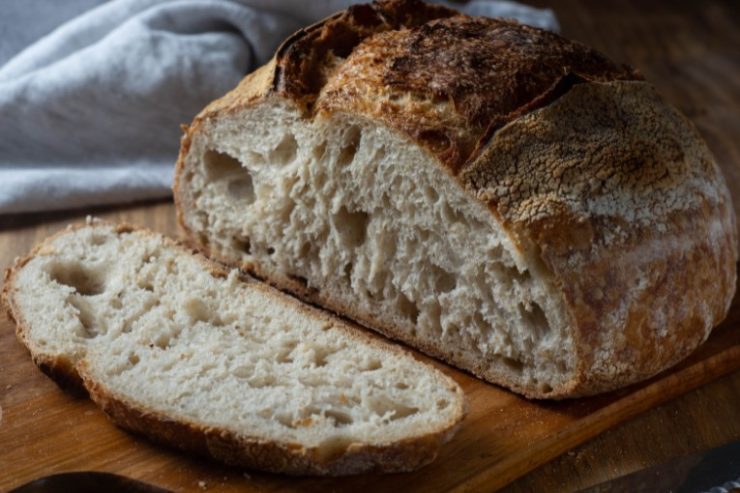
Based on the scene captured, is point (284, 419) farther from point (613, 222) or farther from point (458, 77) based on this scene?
point (458, 77)

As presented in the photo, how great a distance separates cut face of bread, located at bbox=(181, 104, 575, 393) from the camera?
3.26 m

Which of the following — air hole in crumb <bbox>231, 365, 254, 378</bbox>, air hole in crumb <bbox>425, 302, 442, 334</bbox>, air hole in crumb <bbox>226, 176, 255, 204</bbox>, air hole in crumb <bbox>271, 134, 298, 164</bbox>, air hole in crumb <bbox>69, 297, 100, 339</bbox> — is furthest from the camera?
air hole in crumb <bbox>226, 176, 255, 204</bbox>

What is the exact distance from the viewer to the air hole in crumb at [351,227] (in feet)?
12.1

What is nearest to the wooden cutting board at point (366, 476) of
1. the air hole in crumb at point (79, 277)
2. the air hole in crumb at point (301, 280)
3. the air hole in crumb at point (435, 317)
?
the air hole in crumb at point (435, 317)

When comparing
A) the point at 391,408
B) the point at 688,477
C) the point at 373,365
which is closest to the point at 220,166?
the point at 373,365

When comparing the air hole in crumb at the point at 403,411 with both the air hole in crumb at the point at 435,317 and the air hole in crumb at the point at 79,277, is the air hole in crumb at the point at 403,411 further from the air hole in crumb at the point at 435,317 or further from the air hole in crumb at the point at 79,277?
the air hole in crumb at the point at 79,277

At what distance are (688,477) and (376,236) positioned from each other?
1275 mm

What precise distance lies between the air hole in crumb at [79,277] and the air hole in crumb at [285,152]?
747 millimetres

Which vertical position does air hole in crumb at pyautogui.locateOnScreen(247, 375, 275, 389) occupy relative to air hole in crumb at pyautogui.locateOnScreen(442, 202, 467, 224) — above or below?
below

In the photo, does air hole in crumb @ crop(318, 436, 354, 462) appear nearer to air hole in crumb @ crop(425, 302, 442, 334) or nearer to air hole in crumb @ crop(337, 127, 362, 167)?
air hole in crumb @ crop(425, 302, 442, 334)

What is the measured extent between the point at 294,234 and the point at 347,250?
25cm

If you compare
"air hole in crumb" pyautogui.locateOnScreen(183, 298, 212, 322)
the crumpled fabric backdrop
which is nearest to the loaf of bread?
"air hole in crumb" pyautogui.locateOnScreen(183, 298, 212, 322)

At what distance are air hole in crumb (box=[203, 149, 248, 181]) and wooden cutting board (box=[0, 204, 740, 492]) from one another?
981 millimetres

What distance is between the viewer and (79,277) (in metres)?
3.74
